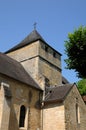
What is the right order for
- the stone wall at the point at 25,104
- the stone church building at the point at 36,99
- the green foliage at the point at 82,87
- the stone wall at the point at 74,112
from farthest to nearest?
the green foliage at the point at 82,87, the stone wall at the point at 74,112, the stone wall at the point at 25,104, the stone church building at the point at 36,99

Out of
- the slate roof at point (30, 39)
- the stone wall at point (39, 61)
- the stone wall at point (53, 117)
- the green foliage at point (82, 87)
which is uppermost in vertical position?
the slate roof at point (30, 39)

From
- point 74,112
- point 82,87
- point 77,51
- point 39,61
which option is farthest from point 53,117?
point 82,87

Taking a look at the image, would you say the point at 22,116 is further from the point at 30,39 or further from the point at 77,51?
the point at 30,39

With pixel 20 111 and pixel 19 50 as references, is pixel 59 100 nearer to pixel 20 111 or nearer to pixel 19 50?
pixel 20 111

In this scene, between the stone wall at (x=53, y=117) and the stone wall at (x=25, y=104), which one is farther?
the stone wall at (x=53, y=117)

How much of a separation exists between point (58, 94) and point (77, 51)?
15.7 feet

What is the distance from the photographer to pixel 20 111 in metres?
16.9

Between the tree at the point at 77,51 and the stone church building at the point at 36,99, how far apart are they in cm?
289

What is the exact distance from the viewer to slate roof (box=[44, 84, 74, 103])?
18109 millimetres

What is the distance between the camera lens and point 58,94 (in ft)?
62.1

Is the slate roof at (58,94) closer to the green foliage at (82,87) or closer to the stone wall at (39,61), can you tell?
the stone wall at (39,61)

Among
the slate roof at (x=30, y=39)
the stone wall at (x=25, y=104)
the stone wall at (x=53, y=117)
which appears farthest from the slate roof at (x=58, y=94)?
the slate roof at (x=30, y=39)

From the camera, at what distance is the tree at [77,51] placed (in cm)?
1614

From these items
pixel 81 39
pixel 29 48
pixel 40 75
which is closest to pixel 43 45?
pixel 29 48
